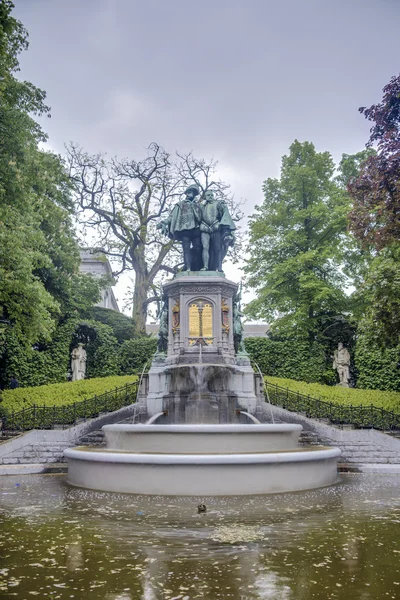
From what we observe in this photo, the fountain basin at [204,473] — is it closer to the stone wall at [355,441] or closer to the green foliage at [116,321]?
the stone wall at [355,441]

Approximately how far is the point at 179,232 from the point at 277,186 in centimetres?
1473

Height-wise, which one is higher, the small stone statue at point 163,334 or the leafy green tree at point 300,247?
the leafy green tree at point 300,247

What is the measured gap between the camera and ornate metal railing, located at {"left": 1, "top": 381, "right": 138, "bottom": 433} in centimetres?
1659

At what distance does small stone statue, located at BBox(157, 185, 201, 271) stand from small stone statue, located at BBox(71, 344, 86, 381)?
37.5 ft

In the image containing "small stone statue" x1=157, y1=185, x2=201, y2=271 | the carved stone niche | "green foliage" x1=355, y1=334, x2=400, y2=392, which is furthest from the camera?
"green foliage" x1=355, y1=334, x2=400, y2=392

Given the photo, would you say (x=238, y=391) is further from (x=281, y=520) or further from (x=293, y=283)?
(x=293, y=283)

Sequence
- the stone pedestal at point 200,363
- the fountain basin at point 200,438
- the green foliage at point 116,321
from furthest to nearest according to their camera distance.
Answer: the green foliage at point 116,321, the stone pedestal at point 200,363, the fountain basin at point 200,438

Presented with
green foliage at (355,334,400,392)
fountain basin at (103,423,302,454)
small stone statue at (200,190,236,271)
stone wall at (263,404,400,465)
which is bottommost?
stone wall at (263,404,400,465)

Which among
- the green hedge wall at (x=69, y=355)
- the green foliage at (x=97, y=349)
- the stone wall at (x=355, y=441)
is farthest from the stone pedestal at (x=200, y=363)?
the green foliage at (x=97, y=349)

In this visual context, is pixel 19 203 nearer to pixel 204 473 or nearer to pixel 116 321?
pixel 204 473

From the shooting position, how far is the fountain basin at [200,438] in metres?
10.0

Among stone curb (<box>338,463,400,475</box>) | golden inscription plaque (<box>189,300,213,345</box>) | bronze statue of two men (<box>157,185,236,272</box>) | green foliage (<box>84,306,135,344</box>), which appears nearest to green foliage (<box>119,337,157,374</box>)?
green foliage (<box>84,306,135,344</box>)

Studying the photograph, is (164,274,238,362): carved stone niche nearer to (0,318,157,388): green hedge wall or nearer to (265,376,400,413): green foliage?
(265,376,400,413): green foliage

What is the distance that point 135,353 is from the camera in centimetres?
2973
